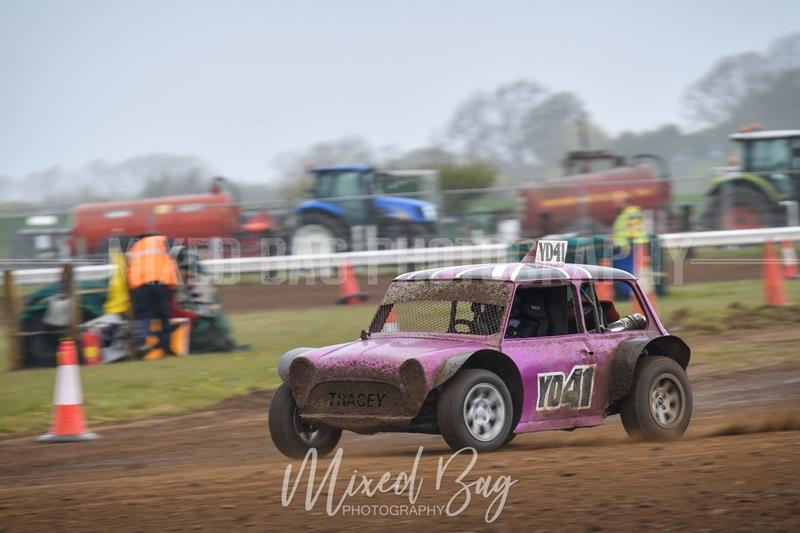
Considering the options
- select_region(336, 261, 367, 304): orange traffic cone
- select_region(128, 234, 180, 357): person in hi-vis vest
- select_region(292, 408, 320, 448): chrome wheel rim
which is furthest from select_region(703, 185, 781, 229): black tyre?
select_region(292, 408, 320, 448): chrome wheel rim

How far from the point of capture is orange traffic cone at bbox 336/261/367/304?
19.1m

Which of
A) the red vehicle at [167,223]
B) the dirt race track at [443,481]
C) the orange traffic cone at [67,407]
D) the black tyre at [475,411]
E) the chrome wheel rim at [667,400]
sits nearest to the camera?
the dirt race track at [443,481]

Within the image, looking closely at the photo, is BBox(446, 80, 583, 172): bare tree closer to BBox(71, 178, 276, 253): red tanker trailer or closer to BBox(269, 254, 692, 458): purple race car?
BBox(71, 178, 276, 253): red tanker trailer

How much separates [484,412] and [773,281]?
33.4 feet

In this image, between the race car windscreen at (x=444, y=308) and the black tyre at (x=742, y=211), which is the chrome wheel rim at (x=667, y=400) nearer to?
the race car windscreen at (x=444, y=308)

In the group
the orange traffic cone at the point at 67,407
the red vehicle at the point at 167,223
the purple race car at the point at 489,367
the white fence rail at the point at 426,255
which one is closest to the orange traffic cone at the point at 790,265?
the white fence rail at the point at 426,255

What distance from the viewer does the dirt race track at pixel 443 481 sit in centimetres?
542

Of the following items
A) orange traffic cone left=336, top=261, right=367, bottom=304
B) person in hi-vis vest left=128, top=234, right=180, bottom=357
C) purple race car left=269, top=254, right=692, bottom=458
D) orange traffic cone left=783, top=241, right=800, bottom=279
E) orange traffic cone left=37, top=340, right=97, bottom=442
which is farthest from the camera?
orange traffic cone left=336, top=261, right=367, bottom=304

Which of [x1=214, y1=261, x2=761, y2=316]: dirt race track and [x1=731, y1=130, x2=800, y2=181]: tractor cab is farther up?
[x1=731, y1=130, x2=800, y2=181]: tractor cab

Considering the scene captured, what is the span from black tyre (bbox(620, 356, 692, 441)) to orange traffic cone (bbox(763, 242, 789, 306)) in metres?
8.38

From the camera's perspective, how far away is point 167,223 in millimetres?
23625

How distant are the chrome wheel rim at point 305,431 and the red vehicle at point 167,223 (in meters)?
13.0

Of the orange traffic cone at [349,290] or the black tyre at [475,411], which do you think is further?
the orange traffic cone at [349,290]

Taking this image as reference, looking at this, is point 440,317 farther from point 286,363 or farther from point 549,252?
point 549,252
